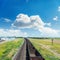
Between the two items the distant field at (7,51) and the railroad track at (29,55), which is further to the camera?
the distant field at (7,51)

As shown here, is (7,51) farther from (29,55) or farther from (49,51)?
(29,55)

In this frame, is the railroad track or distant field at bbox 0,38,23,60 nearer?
the railroad track

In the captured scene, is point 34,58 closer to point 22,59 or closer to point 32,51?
point 22,59

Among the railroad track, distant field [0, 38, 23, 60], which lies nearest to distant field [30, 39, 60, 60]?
the railroad track

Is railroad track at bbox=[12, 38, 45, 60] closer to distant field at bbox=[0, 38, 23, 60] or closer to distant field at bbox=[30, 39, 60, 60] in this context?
distant field at bbox=[0, 38, 23, 60]

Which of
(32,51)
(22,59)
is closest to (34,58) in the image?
(22,59)

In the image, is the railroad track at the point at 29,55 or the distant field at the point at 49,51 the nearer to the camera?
the railroad track at the point at 29,55

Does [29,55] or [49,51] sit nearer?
[29,55]

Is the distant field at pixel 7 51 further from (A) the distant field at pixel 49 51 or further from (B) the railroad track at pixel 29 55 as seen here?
(A) the distant field at pixel 49 51

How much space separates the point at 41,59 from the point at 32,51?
17.5 m

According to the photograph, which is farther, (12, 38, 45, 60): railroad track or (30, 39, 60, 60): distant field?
(30, 39, 60, 60): distant field

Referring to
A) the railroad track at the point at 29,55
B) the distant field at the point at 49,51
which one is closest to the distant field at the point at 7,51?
the railroad track at the point at 29,55

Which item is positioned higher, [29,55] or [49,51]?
[49,51]

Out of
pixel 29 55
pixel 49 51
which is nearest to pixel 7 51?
pixel 49 51
